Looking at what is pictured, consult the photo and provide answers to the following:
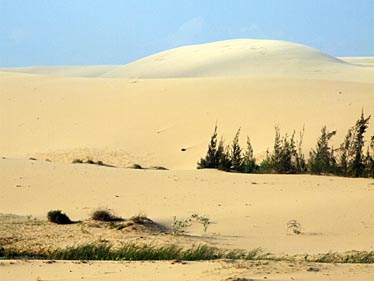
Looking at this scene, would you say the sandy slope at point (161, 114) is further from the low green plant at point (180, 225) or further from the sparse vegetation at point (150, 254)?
the sparse vegetation at point (150, 254)

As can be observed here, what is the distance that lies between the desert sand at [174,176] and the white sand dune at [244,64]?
22.7m

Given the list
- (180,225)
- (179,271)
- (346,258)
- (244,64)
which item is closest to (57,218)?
(180,225)

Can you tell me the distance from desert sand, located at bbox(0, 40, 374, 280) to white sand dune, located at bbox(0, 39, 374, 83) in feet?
74.6

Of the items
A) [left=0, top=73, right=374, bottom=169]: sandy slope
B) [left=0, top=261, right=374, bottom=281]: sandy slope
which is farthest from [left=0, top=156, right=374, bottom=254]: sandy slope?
[left=0, top=73, right=374, bottom=169]: sandy slope

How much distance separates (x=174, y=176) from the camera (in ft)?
59.0

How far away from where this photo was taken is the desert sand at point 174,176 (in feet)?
34.3

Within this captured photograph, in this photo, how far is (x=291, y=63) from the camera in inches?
2633

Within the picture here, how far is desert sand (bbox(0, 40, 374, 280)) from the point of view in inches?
412

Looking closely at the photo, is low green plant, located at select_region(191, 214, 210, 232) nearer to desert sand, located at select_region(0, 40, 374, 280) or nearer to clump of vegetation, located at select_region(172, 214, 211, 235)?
clump of vegetation, located at select_region(172, 214, 211, 235)

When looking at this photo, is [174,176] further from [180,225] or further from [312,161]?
[180,225]

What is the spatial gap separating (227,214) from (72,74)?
7963 cm

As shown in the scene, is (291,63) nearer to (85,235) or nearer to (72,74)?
(72,74)

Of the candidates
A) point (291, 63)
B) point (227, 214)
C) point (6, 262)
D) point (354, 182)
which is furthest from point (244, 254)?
point (291, 63)

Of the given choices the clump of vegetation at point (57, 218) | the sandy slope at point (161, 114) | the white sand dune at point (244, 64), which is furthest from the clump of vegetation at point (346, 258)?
the white sand dune at point (244, 64)
